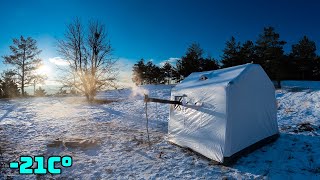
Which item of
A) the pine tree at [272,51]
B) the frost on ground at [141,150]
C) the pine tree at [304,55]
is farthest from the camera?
the pine tree at [304,55]

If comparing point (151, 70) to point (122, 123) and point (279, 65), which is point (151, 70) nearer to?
point (279, 65)

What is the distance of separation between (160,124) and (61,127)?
6.29m

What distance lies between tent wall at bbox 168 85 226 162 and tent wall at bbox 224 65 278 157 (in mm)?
289

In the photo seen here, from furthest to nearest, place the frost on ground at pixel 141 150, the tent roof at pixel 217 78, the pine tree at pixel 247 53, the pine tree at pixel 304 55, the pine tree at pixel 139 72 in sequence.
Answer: the pine tree at pixel 139 72, the pine tree at pixel 304 55, the pine tree at pixel 247 53, the tent roof at pixel 217 78, the frost on ground at pixel 141 150

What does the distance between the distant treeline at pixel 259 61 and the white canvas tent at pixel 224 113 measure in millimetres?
24341

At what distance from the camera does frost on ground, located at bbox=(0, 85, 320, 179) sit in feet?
23.8

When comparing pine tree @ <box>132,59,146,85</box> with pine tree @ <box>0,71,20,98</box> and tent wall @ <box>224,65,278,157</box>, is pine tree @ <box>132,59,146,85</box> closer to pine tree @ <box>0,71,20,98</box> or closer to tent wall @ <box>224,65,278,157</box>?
pine tree @ <box>0,71,20,98</box>

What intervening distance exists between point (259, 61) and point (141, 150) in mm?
32871

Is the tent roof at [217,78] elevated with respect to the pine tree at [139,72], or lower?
lower

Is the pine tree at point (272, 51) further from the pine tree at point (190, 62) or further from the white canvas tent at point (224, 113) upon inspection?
the white canvas tent at point (224, 113)

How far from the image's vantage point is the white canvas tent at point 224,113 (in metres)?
8.03

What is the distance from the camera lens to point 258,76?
980cm

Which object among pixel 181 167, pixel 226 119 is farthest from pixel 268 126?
pixel 181 167

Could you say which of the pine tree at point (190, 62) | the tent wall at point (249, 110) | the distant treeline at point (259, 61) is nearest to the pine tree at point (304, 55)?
the distant treeline at point (259, 61)
